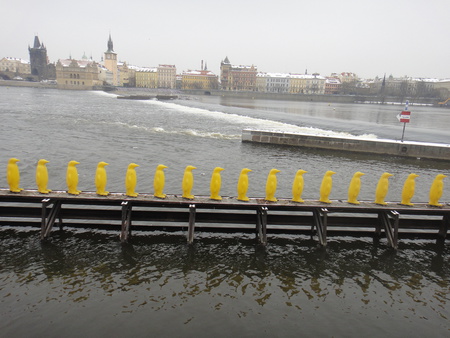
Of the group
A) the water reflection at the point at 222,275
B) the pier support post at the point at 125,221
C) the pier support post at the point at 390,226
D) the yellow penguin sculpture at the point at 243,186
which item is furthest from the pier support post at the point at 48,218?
the pier support post at the point at 390,226

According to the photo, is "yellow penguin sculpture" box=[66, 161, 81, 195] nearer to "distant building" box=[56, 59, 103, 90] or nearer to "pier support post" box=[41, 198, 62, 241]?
"pier support post" box=[41, 198, 62, 241]

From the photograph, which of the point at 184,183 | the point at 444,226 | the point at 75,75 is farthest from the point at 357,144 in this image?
the point at 75,75

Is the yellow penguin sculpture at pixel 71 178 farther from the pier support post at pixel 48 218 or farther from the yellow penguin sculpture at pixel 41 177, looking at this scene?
the yellow penguin sculpture at pixel 41 177

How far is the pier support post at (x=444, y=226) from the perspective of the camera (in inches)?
495

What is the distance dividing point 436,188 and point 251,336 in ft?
28.3

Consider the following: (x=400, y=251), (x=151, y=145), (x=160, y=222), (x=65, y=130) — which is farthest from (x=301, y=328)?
(x=65, y=130)

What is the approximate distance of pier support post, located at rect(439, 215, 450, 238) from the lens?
12.6m

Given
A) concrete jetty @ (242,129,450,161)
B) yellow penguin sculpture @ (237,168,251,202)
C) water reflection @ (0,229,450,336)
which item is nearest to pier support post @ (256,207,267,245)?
water reflection @ (0,229,450,336)

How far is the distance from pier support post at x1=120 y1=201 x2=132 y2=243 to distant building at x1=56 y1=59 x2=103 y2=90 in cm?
17686

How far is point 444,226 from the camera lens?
41.7 ft

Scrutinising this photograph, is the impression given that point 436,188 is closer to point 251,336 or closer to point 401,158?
point 251,336

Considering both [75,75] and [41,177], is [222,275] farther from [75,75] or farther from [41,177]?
[75,75]

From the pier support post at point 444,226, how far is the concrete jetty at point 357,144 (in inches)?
738

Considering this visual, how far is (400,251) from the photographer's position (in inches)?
469
